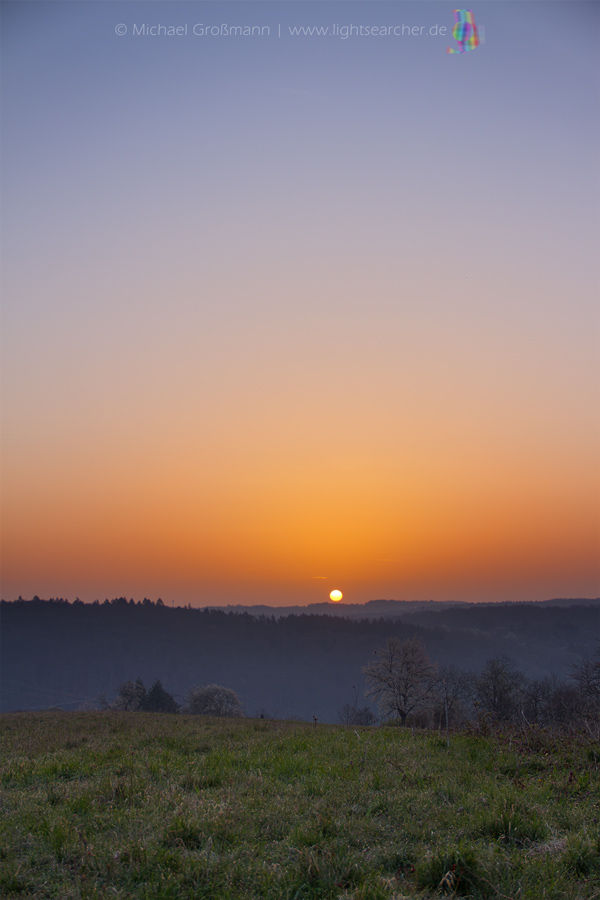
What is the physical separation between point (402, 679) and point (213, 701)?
3194 cm

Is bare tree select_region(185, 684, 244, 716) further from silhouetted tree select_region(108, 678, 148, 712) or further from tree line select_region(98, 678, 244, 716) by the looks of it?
silhouetted tree select_region(108, 678, 148, 712)

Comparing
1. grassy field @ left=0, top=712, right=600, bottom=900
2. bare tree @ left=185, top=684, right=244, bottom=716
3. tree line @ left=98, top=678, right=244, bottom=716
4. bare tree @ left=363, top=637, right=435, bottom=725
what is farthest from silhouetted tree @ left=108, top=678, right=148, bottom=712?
grassy field @ left=0, top=712, right=600, bottom=900

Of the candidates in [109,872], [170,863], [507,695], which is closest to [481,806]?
[170,863]

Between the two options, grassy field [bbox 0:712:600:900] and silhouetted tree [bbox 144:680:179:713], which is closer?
grassy field [bbox 0:712:600:900]

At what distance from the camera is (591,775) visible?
784 cm

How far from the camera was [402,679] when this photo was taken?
Result: 198 ft

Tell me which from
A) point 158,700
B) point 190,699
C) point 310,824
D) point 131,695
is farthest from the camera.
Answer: point 190,699

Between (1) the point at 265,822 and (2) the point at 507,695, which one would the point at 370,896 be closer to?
(1) the point at 265,822

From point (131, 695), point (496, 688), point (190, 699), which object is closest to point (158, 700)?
point (131, 695)

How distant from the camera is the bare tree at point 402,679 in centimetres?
5997

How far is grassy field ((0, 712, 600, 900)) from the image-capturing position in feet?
15.3

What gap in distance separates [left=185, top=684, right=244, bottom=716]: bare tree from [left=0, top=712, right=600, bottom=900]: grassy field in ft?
238

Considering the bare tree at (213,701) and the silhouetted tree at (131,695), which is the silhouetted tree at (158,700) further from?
the bare tree at (213,701)

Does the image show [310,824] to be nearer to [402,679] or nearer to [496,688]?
[402,679]
